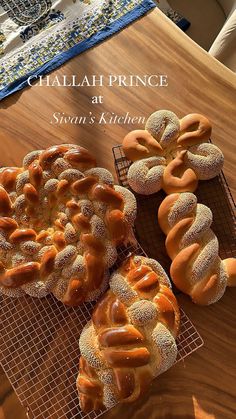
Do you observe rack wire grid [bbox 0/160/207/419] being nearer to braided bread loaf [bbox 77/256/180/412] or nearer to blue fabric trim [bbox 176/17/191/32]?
braided bread loaf [bbox 77/256/180/412]

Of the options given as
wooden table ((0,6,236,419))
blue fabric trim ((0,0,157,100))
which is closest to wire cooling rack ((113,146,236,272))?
wooden table ((0,6,236,419))

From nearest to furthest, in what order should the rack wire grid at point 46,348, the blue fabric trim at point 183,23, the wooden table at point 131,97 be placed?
the rack wire grid at point 46,348, the wooden table at point 131,97, the blue fabric trim at point 183,23

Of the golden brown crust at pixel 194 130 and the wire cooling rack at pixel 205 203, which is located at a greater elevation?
the golden brown crust at pixel 194 130

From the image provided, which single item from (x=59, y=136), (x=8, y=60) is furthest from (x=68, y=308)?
(x=8, y=60)

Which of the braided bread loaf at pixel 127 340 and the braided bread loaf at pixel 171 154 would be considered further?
the braided bread loaf at pixel 171 154

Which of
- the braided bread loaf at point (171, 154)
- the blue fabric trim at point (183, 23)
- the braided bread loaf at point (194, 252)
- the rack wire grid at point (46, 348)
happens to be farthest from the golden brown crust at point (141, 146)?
the blue fabric trim at point (183, 23)

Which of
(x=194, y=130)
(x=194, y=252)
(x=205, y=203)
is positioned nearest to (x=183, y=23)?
(x=194, y=130)

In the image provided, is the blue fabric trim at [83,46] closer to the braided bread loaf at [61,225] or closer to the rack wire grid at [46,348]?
the braided bread loaf at [61,225]
